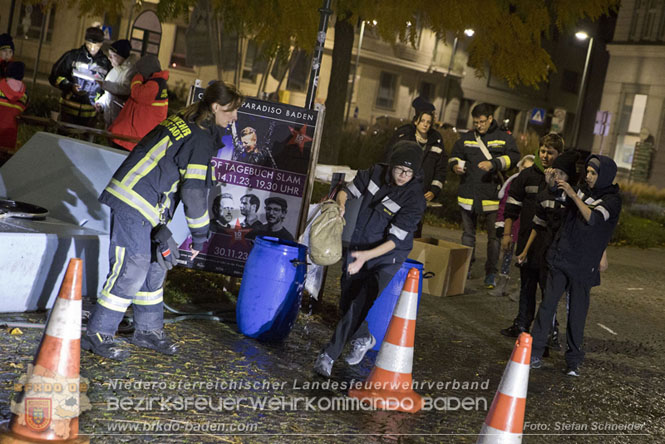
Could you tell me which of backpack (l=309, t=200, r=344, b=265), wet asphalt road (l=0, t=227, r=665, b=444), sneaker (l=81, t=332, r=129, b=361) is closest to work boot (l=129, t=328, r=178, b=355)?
wet asphalt road (l=0, t=227, r=665, b=444)

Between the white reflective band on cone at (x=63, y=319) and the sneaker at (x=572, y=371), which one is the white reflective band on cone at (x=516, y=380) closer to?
the white reflective band on cone at (x=63, y=319)

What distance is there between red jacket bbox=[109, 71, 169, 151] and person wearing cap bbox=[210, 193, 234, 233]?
6.49 ft

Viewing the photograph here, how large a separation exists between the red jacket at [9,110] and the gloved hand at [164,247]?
16.1 ft

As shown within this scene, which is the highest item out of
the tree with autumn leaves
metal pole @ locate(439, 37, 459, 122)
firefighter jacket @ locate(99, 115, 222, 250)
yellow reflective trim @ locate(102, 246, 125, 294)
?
metal pole @ locate(439, 37, 459, 122)

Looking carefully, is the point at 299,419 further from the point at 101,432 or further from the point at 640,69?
the point at 640,69

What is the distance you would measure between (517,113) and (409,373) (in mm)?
52971

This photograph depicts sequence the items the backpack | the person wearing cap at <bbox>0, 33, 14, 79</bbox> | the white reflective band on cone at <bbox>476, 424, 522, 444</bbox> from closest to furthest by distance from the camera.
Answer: the white reflective band on cone at <bbox>476, 424, 522, 444</bbox> → the backpack → the person wearing cap at <bbox>0, 33, 14, 79</bbox>

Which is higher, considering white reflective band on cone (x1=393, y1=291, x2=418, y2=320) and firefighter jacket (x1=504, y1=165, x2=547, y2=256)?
firefighter jacket (x1=504, y1=165, x2=547, y2=256)

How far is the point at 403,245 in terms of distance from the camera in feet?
20.0

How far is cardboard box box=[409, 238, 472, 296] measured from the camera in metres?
9.41

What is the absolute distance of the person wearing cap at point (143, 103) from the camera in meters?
9.08

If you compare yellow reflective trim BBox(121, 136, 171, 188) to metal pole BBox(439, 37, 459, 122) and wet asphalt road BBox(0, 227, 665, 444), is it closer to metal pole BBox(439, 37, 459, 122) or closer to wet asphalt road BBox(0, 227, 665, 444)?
wet asphalt road BBox(0, 227, 665, 444)

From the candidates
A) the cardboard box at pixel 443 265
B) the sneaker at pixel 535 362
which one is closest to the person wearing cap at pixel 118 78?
the cardboard box at pixel 443 265

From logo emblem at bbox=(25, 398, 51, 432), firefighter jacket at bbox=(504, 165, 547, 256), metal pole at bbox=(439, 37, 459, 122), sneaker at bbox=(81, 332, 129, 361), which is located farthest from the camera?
metal pole at bbox=(439, 37, 459, 122)
